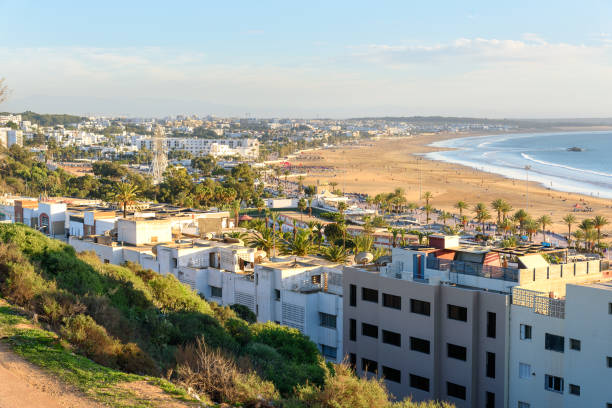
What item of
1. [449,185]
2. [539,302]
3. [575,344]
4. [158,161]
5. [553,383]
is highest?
[158,161]

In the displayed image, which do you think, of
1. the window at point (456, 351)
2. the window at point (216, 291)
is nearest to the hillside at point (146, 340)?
the window at point (456, 351)

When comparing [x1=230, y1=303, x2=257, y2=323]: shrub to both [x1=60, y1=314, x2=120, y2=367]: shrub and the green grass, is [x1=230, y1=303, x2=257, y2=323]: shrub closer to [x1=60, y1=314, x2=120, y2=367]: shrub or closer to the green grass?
[x1=60, y1=314, x2=120, y2=367]: shrub

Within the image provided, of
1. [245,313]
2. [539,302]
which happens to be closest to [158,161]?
[245,313]

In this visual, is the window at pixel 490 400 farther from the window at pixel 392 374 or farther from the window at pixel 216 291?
the window at pixel 216 291

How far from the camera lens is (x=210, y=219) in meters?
43.2

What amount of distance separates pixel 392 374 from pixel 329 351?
356 centimetres

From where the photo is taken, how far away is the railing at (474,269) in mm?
19188

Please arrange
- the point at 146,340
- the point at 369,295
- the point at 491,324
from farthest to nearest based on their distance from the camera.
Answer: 1. the point at 369,295
2. the point at 491,324
3. the point at 146,340

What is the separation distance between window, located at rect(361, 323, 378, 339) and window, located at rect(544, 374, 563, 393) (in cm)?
532

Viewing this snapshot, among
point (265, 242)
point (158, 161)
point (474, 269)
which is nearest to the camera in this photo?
point (474, 269)

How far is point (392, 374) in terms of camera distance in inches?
805

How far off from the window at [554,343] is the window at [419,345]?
336 centimetres

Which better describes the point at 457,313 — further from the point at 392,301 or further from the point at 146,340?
the point at 146,340

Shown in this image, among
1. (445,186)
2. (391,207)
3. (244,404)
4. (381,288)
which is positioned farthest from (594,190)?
(244,404)
